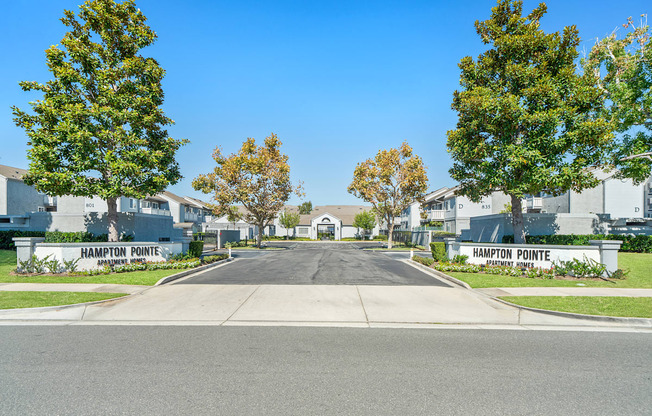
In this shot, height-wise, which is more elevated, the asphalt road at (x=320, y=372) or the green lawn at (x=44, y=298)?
the green lawn at (x=44, y=298)

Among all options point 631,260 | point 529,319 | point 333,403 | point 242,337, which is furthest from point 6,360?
point 631,260

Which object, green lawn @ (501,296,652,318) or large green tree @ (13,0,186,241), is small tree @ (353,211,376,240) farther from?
green lawn @ (501,296,652,318)

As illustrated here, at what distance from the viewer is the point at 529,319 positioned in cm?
924

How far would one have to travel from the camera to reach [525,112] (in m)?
17.2

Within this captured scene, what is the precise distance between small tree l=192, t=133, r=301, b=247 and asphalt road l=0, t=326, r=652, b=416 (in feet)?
100

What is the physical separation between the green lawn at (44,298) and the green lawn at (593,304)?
12.2m

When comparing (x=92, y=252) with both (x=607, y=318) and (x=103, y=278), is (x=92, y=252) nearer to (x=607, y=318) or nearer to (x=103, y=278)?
(x=103, y=278)

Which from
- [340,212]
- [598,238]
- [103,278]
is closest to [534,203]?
[598,238]

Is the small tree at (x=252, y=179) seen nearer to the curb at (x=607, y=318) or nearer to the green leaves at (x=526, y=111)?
the green leaves at (x=526, y=111)

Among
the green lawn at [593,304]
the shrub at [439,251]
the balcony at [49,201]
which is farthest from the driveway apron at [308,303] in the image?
the balcony at [49,201]

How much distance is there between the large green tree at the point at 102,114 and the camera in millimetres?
16562

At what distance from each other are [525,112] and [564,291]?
346 inches

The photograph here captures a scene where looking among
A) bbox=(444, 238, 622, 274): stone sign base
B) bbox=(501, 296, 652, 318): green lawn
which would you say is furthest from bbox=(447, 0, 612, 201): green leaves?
bbox=(501, 296, 652, 318): green lawn

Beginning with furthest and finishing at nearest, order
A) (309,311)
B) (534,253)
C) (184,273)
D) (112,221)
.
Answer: (112,221), (534,253), (184,273), (309,311)
